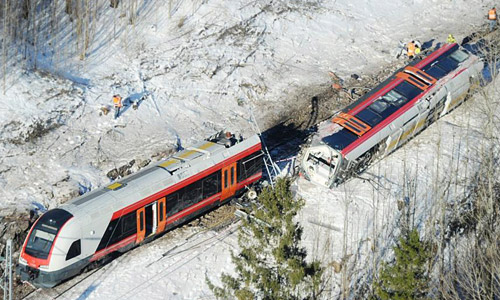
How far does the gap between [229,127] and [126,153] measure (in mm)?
4870

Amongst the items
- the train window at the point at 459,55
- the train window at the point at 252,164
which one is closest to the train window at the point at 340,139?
the train window at the point at 252,164

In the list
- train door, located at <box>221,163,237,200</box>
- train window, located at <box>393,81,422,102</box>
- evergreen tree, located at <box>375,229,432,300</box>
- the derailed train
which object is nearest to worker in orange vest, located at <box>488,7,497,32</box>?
the derailed train

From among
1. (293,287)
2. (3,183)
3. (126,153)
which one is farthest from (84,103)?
(293,287)

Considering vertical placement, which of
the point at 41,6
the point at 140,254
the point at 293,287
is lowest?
the point at 140,254

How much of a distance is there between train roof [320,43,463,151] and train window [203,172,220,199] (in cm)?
452

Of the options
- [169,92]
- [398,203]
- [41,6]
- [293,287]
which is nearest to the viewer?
[293,287]

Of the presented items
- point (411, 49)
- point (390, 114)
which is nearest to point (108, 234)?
point (390, 114)

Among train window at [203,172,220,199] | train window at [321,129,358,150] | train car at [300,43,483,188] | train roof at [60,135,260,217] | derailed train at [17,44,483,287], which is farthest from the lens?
train car at [300,43,483,188]

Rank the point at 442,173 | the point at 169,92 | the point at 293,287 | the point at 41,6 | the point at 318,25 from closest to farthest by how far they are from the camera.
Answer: the point at 293,287 → the point at 442,173 → the point at 169,92 → the point at 41,6 → the point at 318,25

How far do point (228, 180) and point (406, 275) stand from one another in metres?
9.39

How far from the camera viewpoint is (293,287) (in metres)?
20.2

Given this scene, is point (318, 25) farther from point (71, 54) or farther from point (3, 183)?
point (3, 183)

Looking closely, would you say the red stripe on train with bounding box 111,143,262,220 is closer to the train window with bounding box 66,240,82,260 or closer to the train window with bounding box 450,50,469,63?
the train window with bounding box 66,240,82,260

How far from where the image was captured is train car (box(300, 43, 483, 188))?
29.5 m
